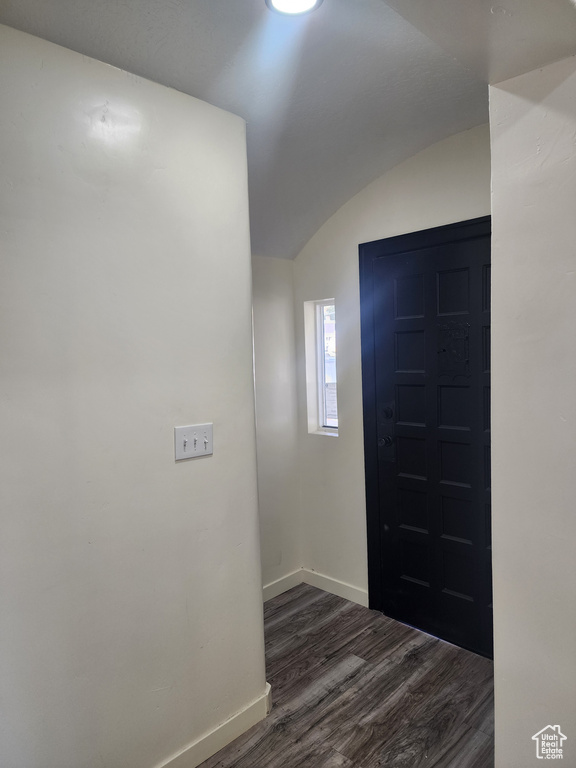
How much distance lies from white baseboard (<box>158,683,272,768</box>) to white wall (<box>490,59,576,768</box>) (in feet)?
3.39

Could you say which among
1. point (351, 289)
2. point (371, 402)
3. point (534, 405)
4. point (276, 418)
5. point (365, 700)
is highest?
point (351, 289)

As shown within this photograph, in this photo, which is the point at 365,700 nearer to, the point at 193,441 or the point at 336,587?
the point at 336,587

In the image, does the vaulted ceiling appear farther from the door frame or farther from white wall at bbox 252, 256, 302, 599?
white wall at bbox 252, 256, 302, 599

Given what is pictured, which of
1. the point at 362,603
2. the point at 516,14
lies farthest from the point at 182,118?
the point at 362,603

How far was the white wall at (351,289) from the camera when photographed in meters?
2.27

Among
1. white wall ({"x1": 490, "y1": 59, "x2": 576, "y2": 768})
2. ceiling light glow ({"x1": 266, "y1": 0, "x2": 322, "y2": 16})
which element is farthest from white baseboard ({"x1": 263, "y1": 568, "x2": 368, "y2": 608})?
ceiling light glow ({"x1": 266, "y1": 0, "x2": 322, "y2": 16})

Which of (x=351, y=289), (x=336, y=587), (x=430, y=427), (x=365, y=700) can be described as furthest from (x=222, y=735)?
(x=351, y=289)

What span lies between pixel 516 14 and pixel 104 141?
115cm

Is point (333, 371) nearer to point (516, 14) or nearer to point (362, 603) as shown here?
point (362, 603)

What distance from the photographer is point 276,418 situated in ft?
9.71

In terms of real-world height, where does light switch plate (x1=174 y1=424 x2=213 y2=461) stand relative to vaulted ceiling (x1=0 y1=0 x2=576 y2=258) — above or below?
below

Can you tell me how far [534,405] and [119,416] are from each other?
46.3 inches

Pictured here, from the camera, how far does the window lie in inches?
119

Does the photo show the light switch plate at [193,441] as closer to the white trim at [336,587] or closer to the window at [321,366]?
the window at [321,366]
